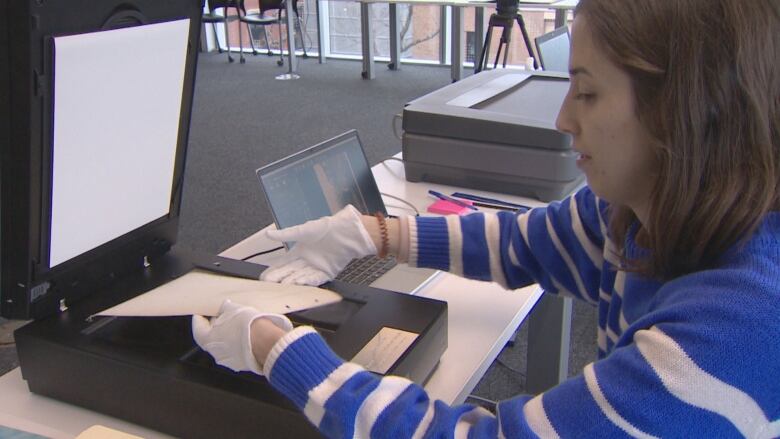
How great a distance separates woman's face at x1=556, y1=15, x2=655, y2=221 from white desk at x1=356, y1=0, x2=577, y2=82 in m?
3.78

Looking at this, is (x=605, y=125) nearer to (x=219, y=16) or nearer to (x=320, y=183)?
(x=320, y=183)

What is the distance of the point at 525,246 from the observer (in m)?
1.10

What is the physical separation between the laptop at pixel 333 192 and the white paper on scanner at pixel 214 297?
219 mm

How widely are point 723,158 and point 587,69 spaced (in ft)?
0.49

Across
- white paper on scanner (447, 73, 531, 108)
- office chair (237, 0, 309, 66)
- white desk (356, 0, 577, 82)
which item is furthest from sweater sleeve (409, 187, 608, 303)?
office chair (237, 0, 309, 66)

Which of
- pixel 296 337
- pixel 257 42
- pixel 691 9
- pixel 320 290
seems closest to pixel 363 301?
pixel 320 290

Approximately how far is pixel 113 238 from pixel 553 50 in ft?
5.45

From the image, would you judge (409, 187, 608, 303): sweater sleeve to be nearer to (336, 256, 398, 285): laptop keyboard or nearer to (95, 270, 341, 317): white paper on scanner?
(336, 256, 398, 285): laptop keyboard

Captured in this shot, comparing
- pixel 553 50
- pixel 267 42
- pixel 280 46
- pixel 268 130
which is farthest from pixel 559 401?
pixel 267 42

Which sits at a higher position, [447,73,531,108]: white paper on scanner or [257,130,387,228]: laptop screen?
[447,73,531,108]: white paper on scanner

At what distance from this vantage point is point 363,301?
90cm

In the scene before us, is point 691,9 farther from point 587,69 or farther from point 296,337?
point 296,337

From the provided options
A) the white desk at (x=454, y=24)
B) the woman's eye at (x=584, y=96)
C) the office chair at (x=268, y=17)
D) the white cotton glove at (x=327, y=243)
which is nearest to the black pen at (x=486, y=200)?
the white cotton glove at (x=327, y=243)

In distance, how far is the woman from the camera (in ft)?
2.05
